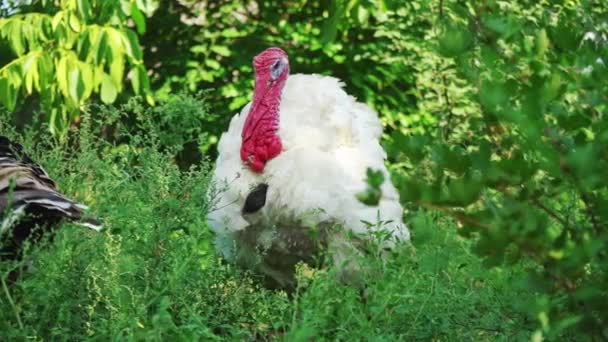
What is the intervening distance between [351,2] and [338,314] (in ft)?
10.9

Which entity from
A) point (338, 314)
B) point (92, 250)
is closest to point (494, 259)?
point (338, 314)

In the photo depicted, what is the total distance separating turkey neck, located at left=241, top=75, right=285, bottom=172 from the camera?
4660mm

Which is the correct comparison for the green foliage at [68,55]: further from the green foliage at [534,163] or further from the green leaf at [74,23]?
the green foliage at [534,163]

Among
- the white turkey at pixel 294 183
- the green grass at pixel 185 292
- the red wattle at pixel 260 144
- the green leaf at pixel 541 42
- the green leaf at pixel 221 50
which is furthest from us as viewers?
the green leaf at pixel 221 50

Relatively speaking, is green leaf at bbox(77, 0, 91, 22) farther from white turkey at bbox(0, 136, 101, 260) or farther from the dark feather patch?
white turkey at bbox(0, 136, 101, 260)

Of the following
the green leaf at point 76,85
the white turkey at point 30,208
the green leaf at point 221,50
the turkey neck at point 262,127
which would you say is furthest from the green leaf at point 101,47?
the green leaf at point 221,50

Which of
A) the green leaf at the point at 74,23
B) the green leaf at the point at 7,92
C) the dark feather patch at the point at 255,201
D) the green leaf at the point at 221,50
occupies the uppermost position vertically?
the green leaf at the point at 74,23

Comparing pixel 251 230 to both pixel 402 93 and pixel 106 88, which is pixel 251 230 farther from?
pixel 402 93

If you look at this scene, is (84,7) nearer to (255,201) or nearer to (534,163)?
(255,201)

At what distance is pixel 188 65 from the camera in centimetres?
827

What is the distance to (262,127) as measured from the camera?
477 cm

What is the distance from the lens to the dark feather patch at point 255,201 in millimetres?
4512

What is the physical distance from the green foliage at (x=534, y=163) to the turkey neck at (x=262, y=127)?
2.34 metres

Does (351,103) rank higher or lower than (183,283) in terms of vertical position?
lower
